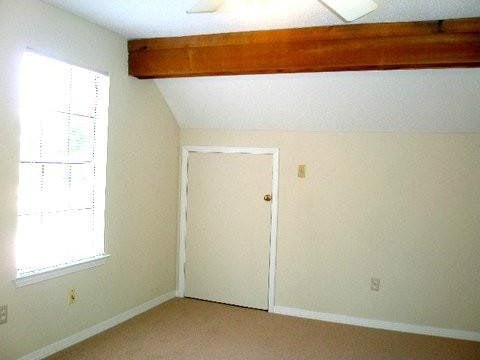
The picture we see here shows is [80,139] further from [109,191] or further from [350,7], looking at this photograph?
[350,7]

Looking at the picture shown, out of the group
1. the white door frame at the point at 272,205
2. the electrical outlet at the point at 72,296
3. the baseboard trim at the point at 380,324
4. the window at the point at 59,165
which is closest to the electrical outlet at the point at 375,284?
the baseboard trim at the point at 380,324

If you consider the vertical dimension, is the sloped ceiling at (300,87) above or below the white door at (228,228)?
above

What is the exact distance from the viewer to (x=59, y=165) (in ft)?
11.1

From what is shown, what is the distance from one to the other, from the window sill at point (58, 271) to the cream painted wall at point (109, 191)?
42 mm

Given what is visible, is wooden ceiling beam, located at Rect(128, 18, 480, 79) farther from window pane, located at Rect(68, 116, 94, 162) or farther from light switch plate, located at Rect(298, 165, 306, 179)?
light switch plate, located at Rect(298, 165, 306, 179)

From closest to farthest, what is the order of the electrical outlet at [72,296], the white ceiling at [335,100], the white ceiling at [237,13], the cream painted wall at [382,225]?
the white ceiling at [237,13] → the electrical outlet at [72,296] → the white ceiling at [335,100] → the cream painted wall at [382,225]

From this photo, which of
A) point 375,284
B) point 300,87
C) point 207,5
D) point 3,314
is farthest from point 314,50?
point 3,314

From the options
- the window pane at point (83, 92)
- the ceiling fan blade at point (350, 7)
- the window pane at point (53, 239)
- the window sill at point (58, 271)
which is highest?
the ceiling fan blade at point (350, 7)

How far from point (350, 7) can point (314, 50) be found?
118cm

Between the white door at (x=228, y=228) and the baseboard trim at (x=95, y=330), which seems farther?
the white door at (x=228, y=228)

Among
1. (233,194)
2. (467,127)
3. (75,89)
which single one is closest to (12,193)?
(75,89)

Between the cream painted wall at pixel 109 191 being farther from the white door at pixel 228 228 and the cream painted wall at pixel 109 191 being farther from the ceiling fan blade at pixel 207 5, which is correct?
the ceiling fan blade at pixel 207 5

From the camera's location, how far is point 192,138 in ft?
15.6

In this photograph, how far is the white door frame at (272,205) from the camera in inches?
176
